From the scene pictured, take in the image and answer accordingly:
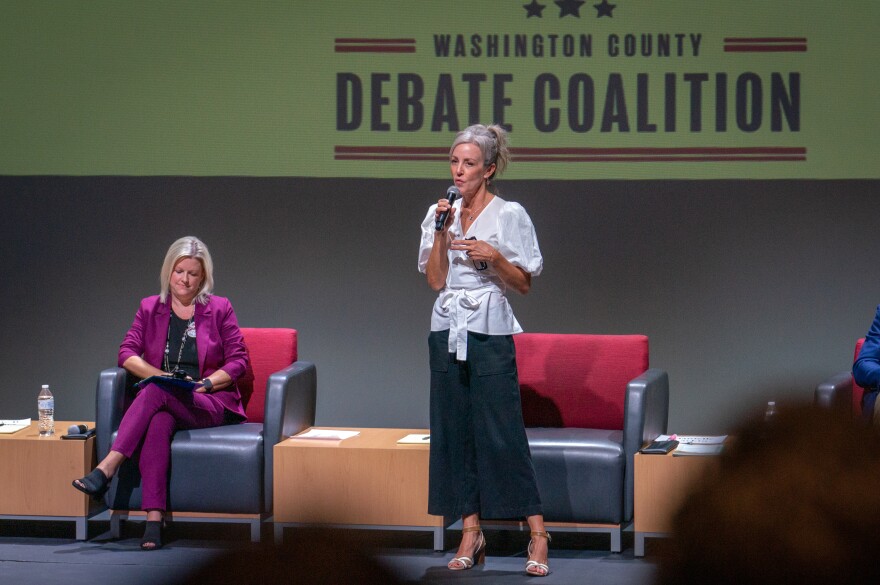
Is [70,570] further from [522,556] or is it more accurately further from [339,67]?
[339,67]

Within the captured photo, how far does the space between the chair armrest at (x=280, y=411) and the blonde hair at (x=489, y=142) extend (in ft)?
3.95

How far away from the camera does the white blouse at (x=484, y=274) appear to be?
12.7 ft

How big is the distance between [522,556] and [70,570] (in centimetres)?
161

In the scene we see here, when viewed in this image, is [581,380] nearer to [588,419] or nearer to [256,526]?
[588,419]

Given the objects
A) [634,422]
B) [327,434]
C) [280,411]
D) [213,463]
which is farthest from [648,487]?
[213,463]

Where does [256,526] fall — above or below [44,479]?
below

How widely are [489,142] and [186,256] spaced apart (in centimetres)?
148

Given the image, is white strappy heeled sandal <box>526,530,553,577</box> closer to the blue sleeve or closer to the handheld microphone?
the handheld microphone

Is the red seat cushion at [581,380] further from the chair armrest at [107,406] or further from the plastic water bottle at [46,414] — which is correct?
the plastic water bottle at [46,414]

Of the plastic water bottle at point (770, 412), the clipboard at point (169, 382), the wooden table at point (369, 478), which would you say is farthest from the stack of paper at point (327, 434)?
the plastic water bottle at point (770, 412)

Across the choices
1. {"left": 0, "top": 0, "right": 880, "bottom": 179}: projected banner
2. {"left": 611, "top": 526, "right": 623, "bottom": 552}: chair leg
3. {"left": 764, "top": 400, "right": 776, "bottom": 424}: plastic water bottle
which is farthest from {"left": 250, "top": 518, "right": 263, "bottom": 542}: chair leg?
{"left": 764, "top": 400, "right": 776, "bottom": 424}: plastic water bottle

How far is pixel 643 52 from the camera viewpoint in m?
5.32

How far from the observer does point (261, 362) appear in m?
4.93

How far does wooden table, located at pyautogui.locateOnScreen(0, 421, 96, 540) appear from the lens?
178 inches
